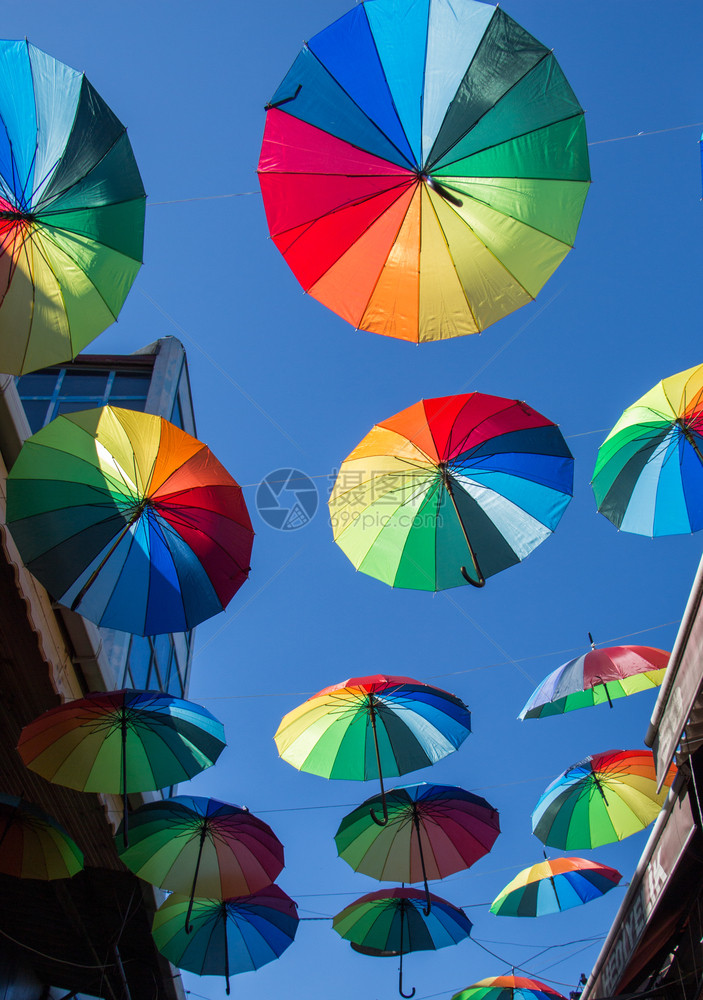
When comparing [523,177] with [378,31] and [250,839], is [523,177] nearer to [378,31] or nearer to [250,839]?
[378,31]

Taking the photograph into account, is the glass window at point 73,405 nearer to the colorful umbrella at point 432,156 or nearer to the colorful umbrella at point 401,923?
the colorful umbrella at point 401,923

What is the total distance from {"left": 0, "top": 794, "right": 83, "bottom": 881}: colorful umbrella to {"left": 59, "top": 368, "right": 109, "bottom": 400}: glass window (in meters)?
9.15

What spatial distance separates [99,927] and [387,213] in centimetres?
1147

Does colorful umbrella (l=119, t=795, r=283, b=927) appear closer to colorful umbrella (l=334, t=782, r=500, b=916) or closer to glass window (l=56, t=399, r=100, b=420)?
colorful umbrella (l=334, t=782, r=500, b=916)

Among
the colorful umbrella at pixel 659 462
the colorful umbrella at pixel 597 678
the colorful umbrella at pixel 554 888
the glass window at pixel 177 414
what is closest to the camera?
the colorful umbrella at pixel 659 462

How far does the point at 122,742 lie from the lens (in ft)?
21.5

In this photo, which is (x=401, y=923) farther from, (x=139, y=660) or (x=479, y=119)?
(x=479, y=119)

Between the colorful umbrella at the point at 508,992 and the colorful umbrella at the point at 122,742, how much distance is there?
6.64 meters

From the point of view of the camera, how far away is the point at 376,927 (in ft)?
30.4

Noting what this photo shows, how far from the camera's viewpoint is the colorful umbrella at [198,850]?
752 centimetres

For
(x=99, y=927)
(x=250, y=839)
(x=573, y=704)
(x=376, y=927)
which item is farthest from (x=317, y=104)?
(x=99, y=927)

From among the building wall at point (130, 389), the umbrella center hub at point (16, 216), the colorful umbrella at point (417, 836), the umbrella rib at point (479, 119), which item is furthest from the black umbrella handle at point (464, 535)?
the building wall at point (130, 389)

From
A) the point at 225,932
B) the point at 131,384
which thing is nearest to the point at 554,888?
the point at 225,932

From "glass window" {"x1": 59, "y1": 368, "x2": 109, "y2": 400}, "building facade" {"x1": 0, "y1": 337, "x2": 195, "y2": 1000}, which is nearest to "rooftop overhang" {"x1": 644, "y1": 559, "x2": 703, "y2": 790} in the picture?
"building facade" {"x1": 0, "y1": 337, "x2": 195, "y2": 1000}
